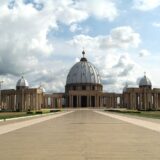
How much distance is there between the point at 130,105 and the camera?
146m

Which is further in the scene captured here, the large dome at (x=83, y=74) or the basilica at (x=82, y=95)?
the large dome at (x=83, y=74)

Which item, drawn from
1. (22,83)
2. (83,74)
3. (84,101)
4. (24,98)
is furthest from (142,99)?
(22,83)

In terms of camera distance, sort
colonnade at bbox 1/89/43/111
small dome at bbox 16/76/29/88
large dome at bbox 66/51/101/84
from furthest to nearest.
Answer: large dome at bbox 66/51/101/84 → small dome at bbox 16/76/29/88 → colonnade at bbox 1/89/43/111

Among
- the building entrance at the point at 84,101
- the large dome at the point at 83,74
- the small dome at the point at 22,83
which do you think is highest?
the large dome at the point at 83,74

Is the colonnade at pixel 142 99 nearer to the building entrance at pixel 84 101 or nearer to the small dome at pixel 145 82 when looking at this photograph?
the small dome at pixel 145 82

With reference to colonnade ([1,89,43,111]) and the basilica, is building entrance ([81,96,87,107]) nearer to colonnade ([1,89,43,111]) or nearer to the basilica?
the basilica

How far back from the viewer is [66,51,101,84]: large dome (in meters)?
164

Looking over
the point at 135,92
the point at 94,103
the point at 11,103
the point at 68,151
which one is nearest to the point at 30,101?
the point at 11,103

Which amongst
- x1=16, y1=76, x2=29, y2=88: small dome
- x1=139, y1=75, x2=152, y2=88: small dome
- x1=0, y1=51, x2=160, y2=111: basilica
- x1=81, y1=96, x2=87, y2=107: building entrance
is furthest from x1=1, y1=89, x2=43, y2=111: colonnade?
x1=139, y1=75, x2=152, y2=88: small dome

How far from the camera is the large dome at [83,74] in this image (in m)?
164

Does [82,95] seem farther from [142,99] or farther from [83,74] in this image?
[142,99]

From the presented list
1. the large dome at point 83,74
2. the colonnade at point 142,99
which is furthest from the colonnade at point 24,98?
the colonnade at point 142,99

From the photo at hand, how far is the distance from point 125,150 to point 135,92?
135218 millimetres

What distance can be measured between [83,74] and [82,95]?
1239 centimetres
